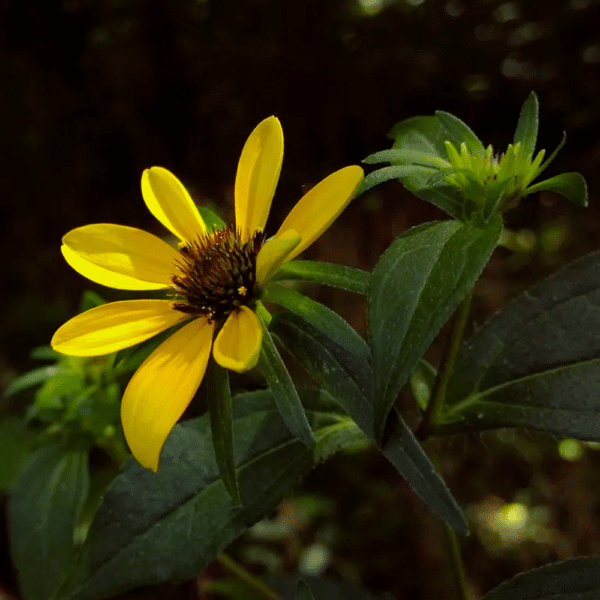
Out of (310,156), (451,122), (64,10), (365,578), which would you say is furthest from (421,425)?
(64,10)

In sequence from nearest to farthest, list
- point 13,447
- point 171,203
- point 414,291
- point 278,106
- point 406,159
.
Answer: point 414,291 < point 406,159 < point 171,203 < point 13,447 < point 278,106

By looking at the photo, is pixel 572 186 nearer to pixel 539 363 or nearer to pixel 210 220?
pixel 539 363

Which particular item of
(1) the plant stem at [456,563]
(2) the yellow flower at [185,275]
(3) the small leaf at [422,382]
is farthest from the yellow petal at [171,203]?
(1) the plant stem at [456,563]

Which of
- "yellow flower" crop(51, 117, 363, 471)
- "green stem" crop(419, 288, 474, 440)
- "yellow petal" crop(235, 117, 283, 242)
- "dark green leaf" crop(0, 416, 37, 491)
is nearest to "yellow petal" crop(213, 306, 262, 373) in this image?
"yellow flower" crop(51, 117, 363, 471)

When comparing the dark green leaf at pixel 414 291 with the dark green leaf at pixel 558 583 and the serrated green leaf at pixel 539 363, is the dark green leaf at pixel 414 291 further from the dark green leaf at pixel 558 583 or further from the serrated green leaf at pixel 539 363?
the dark green leaf at pixel 558 583

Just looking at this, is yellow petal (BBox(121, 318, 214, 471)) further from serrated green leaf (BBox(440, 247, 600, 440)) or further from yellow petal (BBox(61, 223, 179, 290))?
serrated green leaf (BBox(440, 247, 600, 440))

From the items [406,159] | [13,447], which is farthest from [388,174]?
[13,447]
